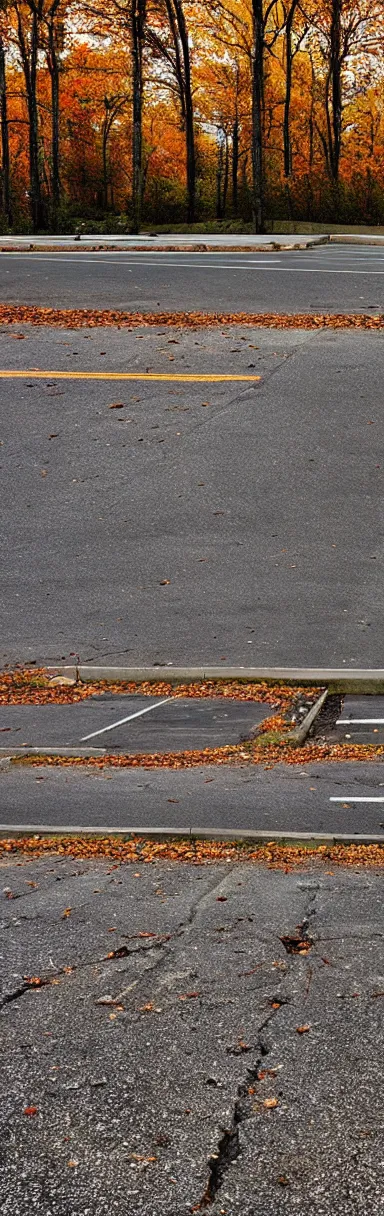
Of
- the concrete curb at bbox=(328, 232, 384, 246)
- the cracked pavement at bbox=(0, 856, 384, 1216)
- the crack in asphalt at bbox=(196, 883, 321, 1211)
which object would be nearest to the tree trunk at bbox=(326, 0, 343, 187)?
the concrete curb at bbox=(328, 232, 384, 246)

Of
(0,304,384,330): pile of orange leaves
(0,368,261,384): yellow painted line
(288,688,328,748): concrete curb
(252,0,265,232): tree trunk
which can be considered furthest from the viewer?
(252,0,265,232): tree trunk

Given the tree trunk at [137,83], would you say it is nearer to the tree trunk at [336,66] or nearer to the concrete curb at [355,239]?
the tree trunk at [336,66]

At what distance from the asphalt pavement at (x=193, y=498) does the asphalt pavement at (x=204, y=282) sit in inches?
48.7

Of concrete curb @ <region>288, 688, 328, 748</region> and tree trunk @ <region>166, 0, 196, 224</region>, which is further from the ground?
tree trunk @ <region>166, 0, 196, 224</region>

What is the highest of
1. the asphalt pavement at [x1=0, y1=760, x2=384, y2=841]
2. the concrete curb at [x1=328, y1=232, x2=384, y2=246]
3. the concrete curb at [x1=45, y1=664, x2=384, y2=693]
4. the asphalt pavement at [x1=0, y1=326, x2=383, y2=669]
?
the concrete curb at [x1=328, y1=232, x2=384, y2=246]

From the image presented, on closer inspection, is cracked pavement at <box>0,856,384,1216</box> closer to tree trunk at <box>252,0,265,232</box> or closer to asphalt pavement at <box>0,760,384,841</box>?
asphalt pavement at <box>0,760,384,841</box>

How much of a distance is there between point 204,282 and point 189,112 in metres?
26.7

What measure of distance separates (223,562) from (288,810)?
4.37m

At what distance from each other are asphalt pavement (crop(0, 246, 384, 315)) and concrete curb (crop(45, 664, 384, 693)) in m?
9.54

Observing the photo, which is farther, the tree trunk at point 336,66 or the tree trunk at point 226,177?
the tree trunk at point 226,177

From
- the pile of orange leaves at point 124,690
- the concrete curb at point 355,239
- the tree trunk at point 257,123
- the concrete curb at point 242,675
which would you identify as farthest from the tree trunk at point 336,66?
the pile of orange leaves at point 124,690

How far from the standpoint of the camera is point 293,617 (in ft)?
33.1

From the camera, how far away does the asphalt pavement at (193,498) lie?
10062 mm

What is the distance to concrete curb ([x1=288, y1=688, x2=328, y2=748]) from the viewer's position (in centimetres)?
834
